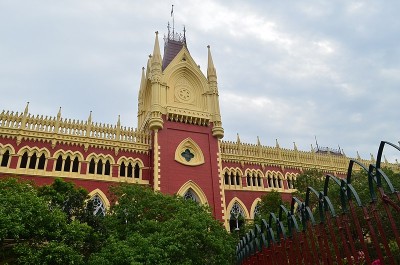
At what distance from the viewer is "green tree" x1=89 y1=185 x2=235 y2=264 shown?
48.8 feet

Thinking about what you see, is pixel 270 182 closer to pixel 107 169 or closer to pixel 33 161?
pixel 107 169

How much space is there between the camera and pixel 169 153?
27062 millimetres

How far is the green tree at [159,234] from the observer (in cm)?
1488

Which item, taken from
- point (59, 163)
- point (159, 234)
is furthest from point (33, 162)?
point (159, 234)

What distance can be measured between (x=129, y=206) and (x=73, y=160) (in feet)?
26.8

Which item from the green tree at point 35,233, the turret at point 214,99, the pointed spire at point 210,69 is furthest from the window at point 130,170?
the pointed spire at point 210,69

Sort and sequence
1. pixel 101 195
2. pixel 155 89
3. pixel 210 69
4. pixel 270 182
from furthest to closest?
1. pixel 210 69
2. pixel 270 182
3. pixel 155 89
4. pixel 101 195

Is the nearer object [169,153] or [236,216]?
[169,153]

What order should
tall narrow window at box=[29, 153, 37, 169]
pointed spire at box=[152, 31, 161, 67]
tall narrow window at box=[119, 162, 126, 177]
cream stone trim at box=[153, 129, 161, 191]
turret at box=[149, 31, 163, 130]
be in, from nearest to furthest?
tall narrow window at box=[29, 153, 37, 169], cream stone trim at box=[153, 129, 161, 191], tall narrow window at box=[119, 162, 126, 177], turret at box=[149, 31, 163, 130], pointed spire at box=[152, 31, 161, 67]

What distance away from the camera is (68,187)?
19516 millimetres

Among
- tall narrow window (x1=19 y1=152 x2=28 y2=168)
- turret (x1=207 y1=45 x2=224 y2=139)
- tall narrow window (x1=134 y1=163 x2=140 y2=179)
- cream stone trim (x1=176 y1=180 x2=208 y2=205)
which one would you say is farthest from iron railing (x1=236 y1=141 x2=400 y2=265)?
turret (x1=207 y1=45 x2=224 y2=139)

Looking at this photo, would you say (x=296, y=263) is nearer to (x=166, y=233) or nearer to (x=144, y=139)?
(x=166, y=233)

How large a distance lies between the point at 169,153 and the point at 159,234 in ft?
37.0

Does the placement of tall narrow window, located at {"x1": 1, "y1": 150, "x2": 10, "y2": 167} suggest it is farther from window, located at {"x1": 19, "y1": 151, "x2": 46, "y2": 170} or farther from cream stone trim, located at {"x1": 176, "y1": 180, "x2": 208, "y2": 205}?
cream stone trim, located at {"x1": 176, "y1": 180, "x2": 208, "y2": 205}
